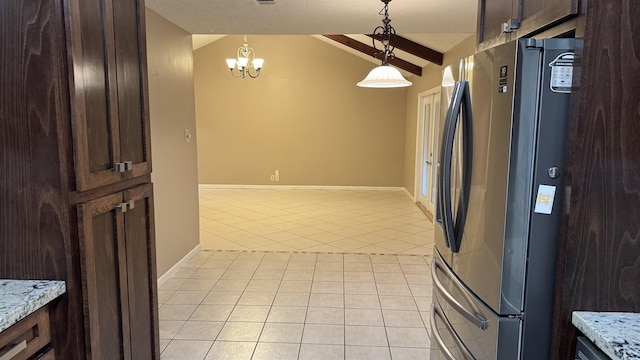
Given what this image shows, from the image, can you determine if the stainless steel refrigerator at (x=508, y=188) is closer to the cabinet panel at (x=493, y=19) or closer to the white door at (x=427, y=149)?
the cabinet panel at (x=493, y=19)

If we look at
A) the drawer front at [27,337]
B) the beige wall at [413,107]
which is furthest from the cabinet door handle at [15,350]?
the beige wall at [413,107]

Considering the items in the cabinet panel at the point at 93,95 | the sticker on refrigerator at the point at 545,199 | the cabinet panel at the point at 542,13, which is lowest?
the sticker on refrigerator at the point at 545,199

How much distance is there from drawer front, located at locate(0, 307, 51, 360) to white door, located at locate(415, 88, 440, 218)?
5.24 meters

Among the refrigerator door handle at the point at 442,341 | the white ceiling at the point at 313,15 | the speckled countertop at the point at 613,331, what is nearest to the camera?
the speckled countertop at the point at 613,331

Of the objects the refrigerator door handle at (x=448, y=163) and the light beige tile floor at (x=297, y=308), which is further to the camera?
the light beige tile floor at (x=297, y=308)

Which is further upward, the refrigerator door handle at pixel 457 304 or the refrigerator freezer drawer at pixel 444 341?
the refrigerator door handle at pixel 457 304

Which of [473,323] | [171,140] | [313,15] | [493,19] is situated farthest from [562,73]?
[171,140]

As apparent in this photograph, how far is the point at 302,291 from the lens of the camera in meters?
3.15

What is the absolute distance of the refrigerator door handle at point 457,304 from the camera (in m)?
1.31

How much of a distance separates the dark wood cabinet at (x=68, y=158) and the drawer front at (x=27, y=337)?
3cm

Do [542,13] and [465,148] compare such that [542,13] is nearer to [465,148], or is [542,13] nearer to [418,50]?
[465,148]

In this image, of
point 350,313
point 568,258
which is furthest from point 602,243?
point 350,313

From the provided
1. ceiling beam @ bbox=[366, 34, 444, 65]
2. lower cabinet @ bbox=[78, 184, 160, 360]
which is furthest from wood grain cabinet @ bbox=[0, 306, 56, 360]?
ceiling beam @ bbox=[366, 34, 444, 65]

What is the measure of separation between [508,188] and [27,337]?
55.6 inches
